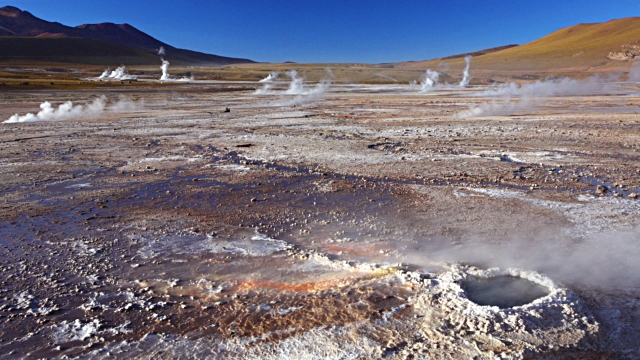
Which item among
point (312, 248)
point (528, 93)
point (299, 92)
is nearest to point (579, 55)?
point (528, 93)

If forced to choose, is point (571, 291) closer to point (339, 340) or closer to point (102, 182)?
point (339, 340)

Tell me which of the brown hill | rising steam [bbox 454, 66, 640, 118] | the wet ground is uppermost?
the brown hill

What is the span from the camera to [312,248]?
5.09 metres

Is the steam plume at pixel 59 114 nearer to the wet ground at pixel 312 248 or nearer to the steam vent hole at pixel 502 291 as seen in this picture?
the wet ground at pixel 312 248

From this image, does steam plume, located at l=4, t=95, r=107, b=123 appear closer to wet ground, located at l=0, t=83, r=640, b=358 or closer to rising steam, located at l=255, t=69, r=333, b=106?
wet ground, located at l=0, t=83, r=640, b=358

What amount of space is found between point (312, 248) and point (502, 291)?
194cm

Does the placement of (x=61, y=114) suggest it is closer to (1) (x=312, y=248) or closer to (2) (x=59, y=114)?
(2) (x=59, y=114)

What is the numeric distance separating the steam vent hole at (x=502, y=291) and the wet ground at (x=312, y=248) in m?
0.15

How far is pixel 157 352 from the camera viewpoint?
3301 mm

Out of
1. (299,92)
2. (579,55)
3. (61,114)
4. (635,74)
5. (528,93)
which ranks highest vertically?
(579,55)

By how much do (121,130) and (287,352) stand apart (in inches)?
543

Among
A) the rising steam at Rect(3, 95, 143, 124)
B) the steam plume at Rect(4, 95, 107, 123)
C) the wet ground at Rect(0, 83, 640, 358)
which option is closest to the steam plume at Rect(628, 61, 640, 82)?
the wet ground at Rect(0, 83, 640, 358)

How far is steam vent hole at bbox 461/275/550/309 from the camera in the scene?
3.88 m

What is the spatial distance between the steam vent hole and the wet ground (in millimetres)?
154
